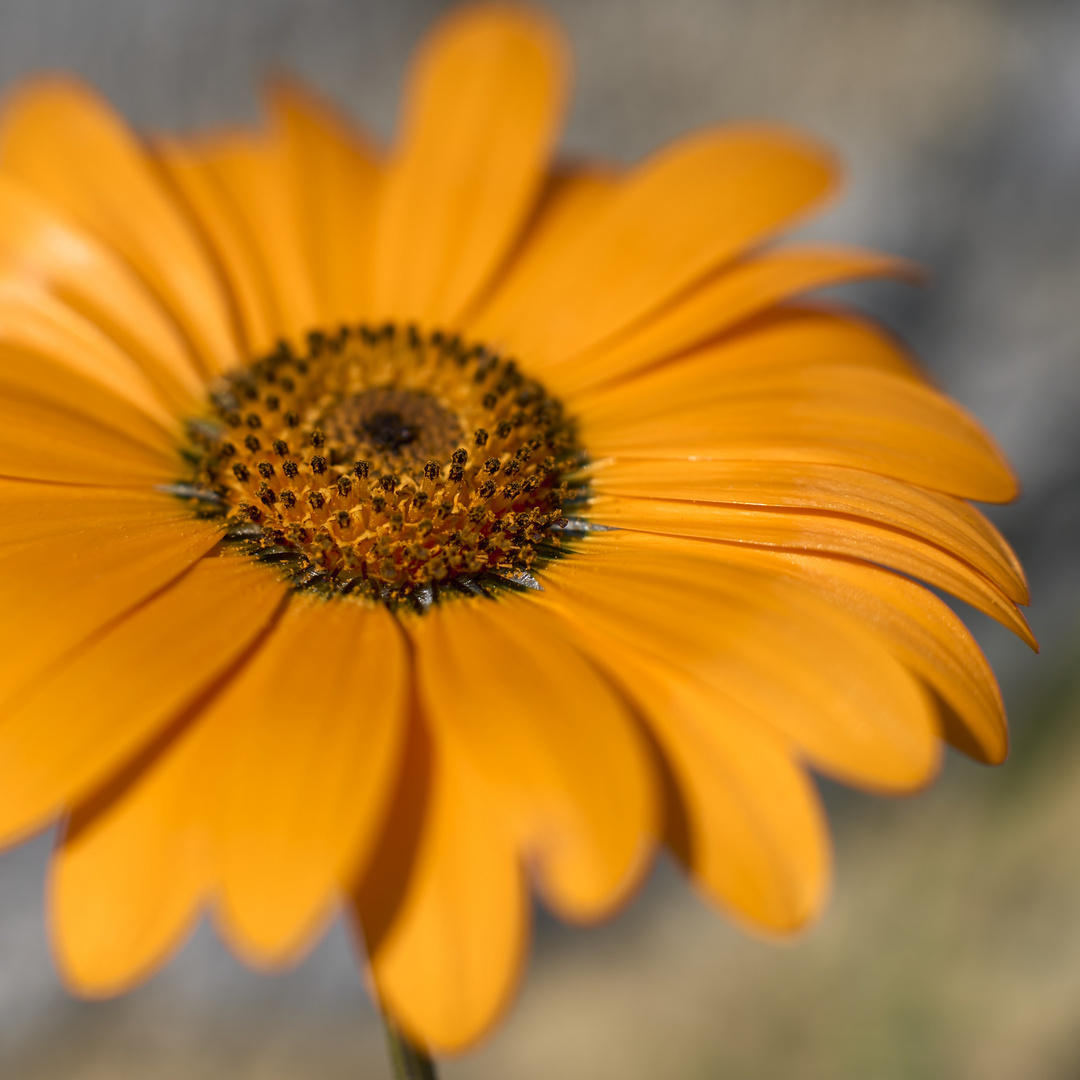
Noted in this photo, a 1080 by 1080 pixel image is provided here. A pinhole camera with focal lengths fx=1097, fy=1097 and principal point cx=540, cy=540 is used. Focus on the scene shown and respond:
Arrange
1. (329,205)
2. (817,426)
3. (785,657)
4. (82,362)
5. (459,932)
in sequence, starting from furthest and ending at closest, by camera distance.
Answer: (329,205), (82,362), (817,426), (785,657), (459,932)

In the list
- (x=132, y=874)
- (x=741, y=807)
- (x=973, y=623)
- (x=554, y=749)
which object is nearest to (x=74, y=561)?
(x=132, y=874)

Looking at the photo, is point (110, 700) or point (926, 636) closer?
point (110, 700)

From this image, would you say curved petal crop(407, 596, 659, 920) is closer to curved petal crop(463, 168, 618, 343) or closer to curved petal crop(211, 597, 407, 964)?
curved petal crop(211, 597, 407, 964)

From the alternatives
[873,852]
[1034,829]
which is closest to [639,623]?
[1034,829]

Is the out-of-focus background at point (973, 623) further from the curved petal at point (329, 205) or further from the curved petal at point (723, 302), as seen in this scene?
the curved petal at point (723, 302)

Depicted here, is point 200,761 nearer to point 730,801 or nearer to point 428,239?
point 730,801

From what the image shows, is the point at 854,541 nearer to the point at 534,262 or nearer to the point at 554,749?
the point at 554,749

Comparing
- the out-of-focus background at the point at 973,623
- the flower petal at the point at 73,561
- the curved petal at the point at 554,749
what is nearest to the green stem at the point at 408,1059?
the curved petal at the point at 554,749
